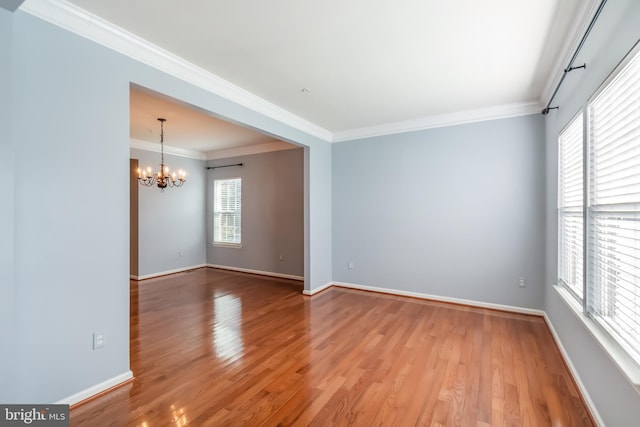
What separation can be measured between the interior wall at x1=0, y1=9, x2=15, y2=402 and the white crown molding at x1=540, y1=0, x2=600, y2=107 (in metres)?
3.59

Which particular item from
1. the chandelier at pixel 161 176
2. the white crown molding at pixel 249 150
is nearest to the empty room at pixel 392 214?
the chandelier at pixel 161 176

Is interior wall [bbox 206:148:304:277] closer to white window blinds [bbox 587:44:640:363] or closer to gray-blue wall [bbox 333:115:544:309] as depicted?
gray-blue wall [bbox 333:115:544:309]

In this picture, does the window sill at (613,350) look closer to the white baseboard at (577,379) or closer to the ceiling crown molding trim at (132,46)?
the white baseboard at (577,379)

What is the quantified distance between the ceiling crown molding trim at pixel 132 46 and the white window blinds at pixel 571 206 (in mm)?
3265

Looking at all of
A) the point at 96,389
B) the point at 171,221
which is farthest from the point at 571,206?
the point at 171,221

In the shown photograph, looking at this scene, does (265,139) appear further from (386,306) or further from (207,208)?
(386,306)

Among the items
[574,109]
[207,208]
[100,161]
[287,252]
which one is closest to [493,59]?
[574,109]

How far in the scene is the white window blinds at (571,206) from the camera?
2.34 m

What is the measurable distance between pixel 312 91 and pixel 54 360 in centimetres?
330

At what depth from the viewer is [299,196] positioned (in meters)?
5.58

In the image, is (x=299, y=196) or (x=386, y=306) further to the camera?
(x=299, y=196)

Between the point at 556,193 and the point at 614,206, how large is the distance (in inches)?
62.6

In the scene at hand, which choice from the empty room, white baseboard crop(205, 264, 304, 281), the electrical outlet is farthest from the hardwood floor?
white baseboard crop(205, 264, 304, 281)

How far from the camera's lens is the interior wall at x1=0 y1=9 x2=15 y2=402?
5.22 feet
